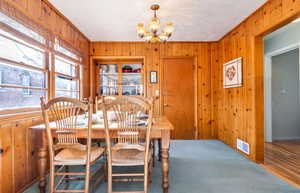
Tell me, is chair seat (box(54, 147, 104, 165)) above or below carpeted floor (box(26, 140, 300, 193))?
above

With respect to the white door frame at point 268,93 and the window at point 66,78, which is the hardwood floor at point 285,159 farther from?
the window at point 66,78

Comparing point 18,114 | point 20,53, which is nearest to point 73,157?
point 18,114

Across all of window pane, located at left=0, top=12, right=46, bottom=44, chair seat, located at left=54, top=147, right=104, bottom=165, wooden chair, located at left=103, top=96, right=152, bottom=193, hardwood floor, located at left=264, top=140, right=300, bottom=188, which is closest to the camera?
wooden chair, located at left=103, top=96, right=152, bottom=193

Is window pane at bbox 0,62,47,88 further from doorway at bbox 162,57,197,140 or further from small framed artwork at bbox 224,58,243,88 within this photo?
small framed artwork at bbox 224,58,243,88

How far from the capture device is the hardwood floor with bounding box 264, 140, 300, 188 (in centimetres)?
221

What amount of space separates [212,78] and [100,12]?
290cm

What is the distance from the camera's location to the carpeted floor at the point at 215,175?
6.15ft

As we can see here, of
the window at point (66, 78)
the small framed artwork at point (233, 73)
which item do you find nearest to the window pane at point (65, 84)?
the window at point (66, 78)

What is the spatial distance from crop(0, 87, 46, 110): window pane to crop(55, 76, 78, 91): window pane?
0.48 meters

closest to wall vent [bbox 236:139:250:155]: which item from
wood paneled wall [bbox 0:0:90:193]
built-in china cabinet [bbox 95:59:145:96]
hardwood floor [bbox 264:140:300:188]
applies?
hardwood floor [bbox 264:140:300:188]

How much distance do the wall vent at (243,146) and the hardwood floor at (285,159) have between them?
0.31 m

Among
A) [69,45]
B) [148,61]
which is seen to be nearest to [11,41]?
[69,45]

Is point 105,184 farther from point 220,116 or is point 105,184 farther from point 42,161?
point 220,116

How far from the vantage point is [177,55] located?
4.05 meters
